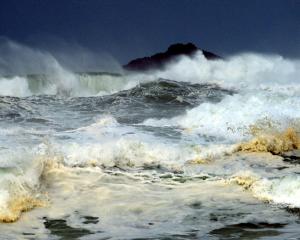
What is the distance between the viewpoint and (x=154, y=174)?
25.9ft

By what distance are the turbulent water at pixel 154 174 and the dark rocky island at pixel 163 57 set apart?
20540 mm

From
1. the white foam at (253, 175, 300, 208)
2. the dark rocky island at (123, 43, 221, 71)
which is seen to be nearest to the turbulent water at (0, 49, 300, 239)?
the white foam at (253, 175, 300, 208)

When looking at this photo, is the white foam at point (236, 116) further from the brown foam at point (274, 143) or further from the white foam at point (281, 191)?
the white foam at point (281, 191)

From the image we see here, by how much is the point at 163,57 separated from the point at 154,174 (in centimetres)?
3481

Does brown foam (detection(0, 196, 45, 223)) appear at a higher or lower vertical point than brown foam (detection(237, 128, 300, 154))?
lower

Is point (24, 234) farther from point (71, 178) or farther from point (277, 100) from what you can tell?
point (277, 100)

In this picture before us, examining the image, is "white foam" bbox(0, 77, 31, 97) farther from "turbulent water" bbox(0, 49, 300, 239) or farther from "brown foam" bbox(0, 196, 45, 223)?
"brown foam" bbox(0, 196, 45, 223)

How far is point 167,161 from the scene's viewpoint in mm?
8875

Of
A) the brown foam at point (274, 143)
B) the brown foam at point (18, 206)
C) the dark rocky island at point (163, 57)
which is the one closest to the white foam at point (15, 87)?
the dark rocky island at point (163, 57)

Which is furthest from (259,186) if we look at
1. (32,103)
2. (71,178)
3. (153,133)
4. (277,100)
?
(32,103)

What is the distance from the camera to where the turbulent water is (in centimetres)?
535

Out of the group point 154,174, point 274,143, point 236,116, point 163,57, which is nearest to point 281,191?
point 154,174

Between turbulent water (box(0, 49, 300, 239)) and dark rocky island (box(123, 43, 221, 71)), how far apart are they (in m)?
20.5

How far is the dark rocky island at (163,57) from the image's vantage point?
121ft
